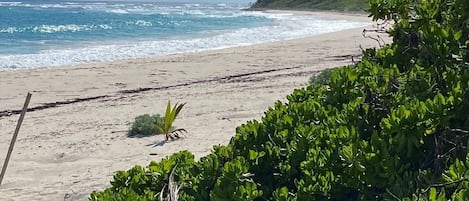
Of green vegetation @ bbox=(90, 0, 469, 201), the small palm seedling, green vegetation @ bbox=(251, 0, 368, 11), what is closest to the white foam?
the small palm seedling

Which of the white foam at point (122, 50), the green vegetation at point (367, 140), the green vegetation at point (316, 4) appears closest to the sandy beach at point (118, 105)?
the white foam at point (122, 50)

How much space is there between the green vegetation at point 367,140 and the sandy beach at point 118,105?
308cm

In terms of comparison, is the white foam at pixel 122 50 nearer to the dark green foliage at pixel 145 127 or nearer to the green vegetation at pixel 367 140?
the dark green foliage at pixel 145 127

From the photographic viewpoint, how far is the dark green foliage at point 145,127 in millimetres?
7688

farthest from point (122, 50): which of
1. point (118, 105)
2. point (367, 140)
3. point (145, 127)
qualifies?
point (367, 140)

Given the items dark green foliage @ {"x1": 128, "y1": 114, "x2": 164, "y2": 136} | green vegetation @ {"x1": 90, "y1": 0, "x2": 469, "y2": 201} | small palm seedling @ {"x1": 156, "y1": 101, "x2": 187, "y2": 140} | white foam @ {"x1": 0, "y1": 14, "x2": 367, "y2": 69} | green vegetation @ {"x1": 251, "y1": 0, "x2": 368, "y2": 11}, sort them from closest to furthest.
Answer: green vegetation @ {"x1": 90, "y1": 0, "x2": 469, "y2": 201} < small palm seedling @ {"x1": 156, "y1": 101, "x2": 187, "y2": 140} < dark green foliage @ {"x1": 128, "y1": 114, "x2": 164, "y2": 136} < white foam @ {"x1": 0, "y1": 14, "x2": 367, "y2": 69} < green vegetation @ {"x1": 251, "y1": 0, "x2": 368, "y2": 11}

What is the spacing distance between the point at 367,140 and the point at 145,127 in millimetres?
5695

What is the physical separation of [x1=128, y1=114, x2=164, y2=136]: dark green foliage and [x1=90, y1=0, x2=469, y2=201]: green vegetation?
498 centimetres

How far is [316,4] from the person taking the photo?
7588cm

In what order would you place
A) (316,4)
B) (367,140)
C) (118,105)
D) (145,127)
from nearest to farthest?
(367,140)
(145,127)
(118,105)
(316,4)

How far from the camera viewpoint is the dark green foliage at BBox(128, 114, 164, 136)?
7688 millimetres

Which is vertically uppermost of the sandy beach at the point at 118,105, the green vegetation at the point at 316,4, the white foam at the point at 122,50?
the green vegetation at the point at 316,4

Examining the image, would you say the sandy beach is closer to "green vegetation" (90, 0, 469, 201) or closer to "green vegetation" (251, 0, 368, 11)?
"green vegetation" (90, 0, 469, 201)

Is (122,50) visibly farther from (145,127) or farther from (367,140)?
(367,140)
